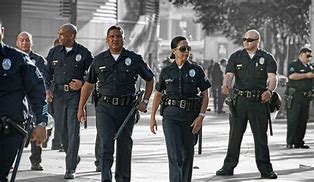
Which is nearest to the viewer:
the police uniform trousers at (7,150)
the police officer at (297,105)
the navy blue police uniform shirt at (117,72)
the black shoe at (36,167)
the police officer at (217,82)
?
the police uniform trousers at (7,150)

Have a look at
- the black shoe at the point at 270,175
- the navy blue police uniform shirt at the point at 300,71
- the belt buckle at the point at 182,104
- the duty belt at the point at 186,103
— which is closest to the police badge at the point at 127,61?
the duty belt at the point at 186,103

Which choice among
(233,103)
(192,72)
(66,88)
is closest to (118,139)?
(192,72)

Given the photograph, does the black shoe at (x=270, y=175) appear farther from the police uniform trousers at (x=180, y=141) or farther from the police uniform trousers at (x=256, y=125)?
the police uniform trousers at (x=180, y=141)

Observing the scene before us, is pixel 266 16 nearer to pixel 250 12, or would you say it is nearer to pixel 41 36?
pixel 250 12

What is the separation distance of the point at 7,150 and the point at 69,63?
17.0 ft

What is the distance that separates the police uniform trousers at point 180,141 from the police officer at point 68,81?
242 centimetres

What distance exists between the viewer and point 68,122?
12750 millimetres

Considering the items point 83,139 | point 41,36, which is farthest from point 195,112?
point 41,36

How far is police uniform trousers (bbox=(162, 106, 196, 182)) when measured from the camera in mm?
10430

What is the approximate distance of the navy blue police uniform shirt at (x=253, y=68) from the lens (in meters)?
12.6

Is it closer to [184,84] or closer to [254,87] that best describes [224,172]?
[254,87]

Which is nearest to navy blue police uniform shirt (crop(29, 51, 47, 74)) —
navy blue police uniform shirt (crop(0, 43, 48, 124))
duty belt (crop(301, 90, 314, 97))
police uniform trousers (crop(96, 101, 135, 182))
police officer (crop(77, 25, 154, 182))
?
police officer (crop(77, 25, 154, 182))

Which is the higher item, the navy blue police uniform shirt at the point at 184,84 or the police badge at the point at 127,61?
the police badge at the point at 127,61

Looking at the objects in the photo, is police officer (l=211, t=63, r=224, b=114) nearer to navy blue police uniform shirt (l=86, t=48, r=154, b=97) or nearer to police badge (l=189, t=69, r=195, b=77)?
navy blue police uniform shirt (l=86, t=48, r=154, b=97)
